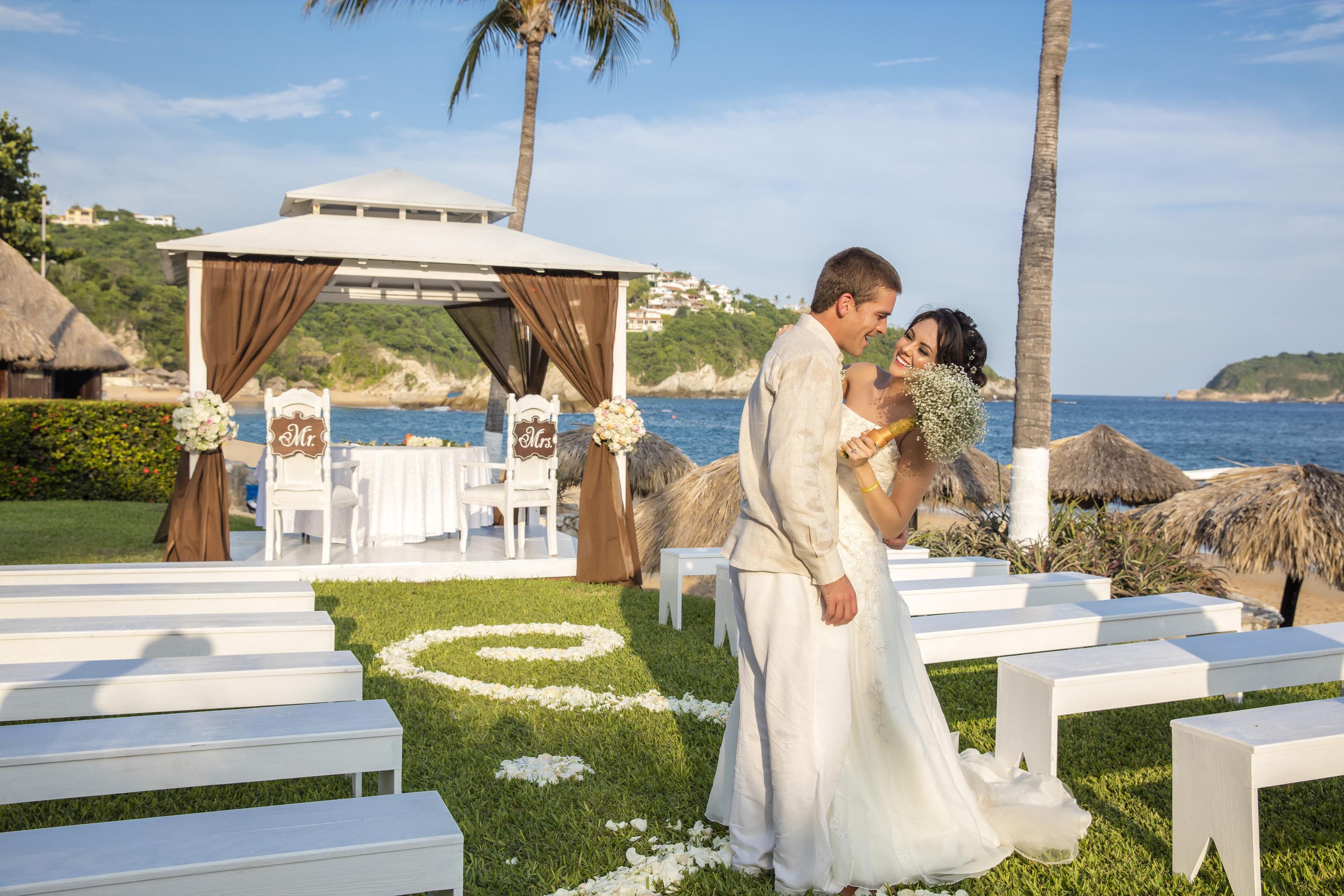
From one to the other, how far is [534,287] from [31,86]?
1074 inches

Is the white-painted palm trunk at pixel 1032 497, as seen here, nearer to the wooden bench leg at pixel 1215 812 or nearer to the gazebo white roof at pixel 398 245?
the gazebo white roof at pixel 398 245

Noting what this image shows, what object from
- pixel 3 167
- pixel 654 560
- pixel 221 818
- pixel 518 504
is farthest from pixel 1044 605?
pixel 3 167

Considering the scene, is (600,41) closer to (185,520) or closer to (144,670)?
(185,520)

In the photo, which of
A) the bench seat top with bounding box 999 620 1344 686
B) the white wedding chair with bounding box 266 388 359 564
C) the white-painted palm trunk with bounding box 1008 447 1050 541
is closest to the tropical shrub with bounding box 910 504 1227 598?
the white-painted palm trunk with bounding box 1008 447 1050 541

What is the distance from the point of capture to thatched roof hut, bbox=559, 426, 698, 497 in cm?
1516

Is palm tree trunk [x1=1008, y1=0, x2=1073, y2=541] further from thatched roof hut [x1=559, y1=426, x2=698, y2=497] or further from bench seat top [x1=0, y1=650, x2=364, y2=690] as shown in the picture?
thatched roof hut [x1=559, y1=426, x2=698, y2=497]

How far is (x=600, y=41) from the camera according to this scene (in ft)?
48.3

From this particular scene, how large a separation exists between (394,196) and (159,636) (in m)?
7.27

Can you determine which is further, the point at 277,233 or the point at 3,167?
the point at 3,167

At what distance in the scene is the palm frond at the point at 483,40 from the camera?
14727 millimetres

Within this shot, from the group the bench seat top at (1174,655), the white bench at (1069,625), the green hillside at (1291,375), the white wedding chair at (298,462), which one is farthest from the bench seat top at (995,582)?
the green hillside at (1291,375)

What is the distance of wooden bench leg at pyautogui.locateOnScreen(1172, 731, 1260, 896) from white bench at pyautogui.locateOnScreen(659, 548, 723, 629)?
377 cm

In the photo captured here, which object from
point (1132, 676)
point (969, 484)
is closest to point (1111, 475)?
point (969, 484)

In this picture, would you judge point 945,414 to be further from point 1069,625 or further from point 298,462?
point 298,462
